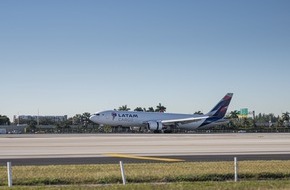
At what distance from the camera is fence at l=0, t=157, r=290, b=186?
1447 cm

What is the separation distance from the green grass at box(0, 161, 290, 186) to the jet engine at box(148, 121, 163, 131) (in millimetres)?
54261

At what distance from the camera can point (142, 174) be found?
50.6 ft

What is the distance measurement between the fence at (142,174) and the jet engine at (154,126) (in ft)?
178

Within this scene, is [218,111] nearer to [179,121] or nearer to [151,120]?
[179,121]

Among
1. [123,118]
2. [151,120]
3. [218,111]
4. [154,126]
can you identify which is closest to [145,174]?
[154,126]

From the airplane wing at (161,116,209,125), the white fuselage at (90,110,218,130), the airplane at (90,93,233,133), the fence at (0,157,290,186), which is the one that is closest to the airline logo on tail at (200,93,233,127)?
the airplane at (90,93,233,133)

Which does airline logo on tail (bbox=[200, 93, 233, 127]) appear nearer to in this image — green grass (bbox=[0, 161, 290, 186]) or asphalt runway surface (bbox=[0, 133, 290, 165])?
asphalt runway surface (bbox=[0, 133, 290, 165])

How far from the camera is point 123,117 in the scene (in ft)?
244

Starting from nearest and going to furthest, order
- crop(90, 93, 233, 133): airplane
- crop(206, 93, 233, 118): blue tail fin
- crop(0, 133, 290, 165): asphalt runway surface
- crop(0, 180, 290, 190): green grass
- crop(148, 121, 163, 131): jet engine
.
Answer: crop(0, 180, 290, 190): green grass → crop(0, 133, 290, 165): asphalt runway surface → crop(148, 121, 163, 131): jet engine → crop(90, 93, 233, 133): airplane → crop(206, 93, 233, 118): blue tail fin

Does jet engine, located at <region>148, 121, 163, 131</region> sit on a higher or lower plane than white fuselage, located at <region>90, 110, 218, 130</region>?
lower

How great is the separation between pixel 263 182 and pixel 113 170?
556cm

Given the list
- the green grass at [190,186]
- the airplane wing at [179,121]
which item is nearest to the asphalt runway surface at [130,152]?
the green grass at [190,186]

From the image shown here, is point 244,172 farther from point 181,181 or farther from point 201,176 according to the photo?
point 181,181

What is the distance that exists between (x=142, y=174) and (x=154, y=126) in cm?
5746
